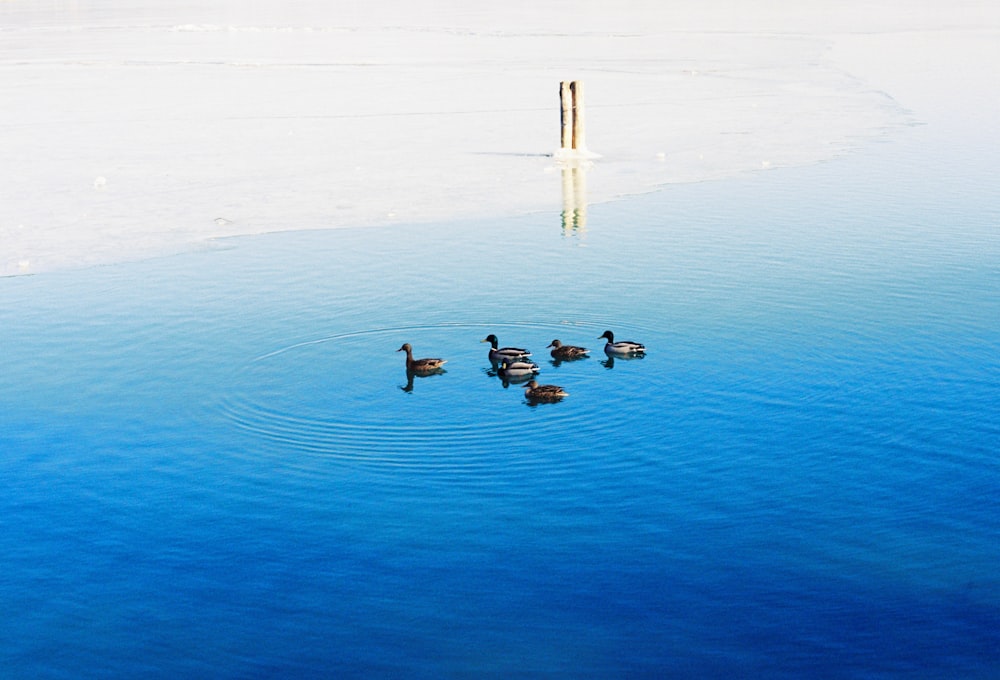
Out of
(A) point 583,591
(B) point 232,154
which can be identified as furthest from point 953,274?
(B) point 232,154

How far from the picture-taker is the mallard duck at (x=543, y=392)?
17.8 metres

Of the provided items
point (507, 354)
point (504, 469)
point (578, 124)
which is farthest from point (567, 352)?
point (578, 124)

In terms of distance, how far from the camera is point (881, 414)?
17.0 metres

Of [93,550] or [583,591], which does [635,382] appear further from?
[93,550]

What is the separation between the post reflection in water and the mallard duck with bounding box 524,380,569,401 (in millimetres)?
11290

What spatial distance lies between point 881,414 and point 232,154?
2614 centimetres

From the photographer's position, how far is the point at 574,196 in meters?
32.9

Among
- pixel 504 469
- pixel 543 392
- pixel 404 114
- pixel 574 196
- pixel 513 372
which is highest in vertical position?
pixel 404 114

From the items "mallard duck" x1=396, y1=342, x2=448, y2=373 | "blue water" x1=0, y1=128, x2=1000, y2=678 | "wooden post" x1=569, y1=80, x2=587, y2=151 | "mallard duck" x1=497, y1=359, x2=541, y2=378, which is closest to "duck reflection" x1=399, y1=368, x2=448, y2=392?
"mallard duck" x1=396, y1=342, x2=448, y2=373

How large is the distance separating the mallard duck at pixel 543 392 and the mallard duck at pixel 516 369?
1.82ft

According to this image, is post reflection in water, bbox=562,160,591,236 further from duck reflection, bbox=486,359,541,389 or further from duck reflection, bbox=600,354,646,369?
duck reflection, bbox=486,359,541,389

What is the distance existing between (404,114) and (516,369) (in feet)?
97.7

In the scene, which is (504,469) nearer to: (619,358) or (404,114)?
(619,358)

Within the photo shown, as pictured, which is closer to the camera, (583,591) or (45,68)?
(583,591)
